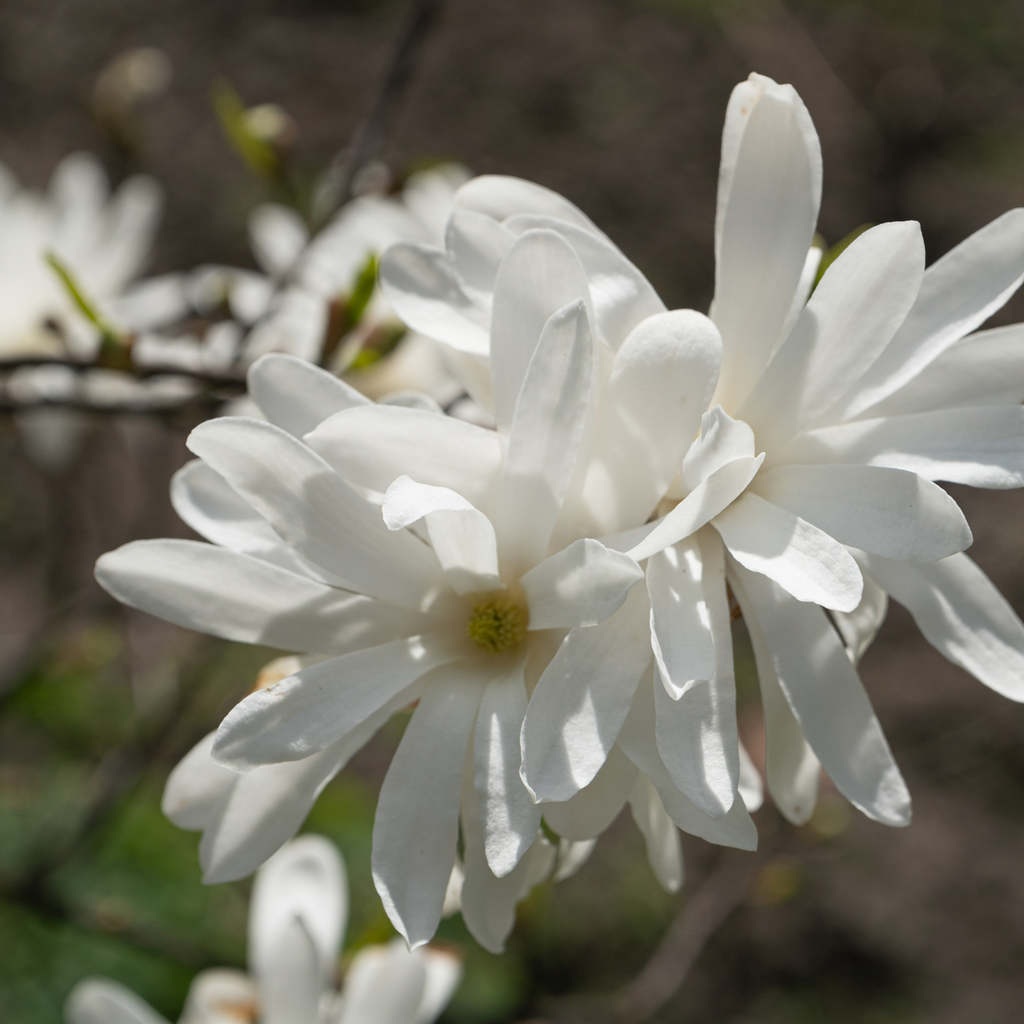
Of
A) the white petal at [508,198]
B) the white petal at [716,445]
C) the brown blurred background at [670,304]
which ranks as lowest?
the brown blurred background at [670,304]

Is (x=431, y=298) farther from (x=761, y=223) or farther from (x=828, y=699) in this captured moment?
(x=828, y=699)

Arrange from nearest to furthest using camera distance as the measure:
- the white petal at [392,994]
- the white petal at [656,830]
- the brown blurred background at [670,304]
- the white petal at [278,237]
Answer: the white petal at [656,830] → the white petal at [392,994] → the white petal at [278,237] → the brown blurred background at [670,304]

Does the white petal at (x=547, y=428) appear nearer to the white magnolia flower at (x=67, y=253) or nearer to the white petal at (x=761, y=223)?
the white petal at (x=761, y=223)

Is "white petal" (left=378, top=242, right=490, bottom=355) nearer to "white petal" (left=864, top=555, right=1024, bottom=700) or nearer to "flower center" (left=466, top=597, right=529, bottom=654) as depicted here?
"flower center" (left=466, top=597, right=529, bottom=654)

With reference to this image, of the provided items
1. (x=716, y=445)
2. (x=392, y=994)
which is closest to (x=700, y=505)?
(x=716, y=445)

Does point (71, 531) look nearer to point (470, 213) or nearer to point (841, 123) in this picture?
point (470, 213)

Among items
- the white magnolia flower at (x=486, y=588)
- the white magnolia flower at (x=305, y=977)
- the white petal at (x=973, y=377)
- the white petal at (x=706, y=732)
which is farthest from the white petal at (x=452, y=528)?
the white magnolia flower at (x=305, y=977)

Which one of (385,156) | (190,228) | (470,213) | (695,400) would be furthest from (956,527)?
(190,228)
